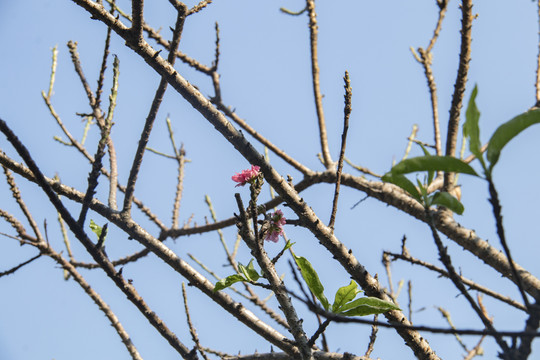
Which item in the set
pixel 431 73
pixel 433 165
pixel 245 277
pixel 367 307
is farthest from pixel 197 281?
pixel 431 73

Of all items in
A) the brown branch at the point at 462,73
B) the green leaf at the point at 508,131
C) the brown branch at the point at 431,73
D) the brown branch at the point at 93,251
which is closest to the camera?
the green leaf at the point at 508,131

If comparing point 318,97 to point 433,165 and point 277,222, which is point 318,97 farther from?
point 433,165

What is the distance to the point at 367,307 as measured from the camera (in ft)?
4.35

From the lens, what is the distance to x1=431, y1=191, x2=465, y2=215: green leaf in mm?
1052

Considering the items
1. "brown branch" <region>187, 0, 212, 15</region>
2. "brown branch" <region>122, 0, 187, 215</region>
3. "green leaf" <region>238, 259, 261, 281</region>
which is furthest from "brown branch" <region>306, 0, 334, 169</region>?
"green leaf" <region>238, 259, 261, 281</region>

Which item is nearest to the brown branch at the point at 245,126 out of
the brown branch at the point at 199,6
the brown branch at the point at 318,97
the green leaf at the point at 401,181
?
the brown branch at the point at 318,97

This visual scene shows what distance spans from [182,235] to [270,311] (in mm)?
810

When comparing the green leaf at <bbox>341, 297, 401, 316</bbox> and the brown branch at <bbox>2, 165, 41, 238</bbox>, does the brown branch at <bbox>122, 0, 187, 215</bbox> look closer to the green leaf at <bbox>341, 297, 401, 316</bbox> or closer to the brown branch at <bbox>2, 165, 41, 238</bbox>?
the brown branch at <bbox>2, 165, 41, 238</bbox>

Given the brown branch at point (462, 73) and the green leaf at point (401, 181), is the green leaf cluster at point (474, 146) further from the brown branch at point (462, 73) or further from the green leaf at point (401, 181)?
the brown branch at point (462, 73)

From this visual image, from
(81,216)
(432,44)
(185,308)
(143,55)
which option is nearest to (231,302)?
(185,308)

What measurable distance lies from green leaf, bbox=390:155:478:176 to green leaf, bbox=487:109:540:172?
51 mm

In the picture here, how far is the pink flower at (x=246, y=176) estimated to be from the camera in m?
1.74

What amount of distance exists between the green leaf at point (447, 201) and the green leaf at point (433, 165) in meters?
0.10

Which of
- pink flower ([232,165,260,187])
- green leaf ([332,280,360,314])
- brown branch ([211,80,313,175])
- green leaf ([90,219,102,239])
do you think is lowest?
green leaf ([332,280,360,314])
